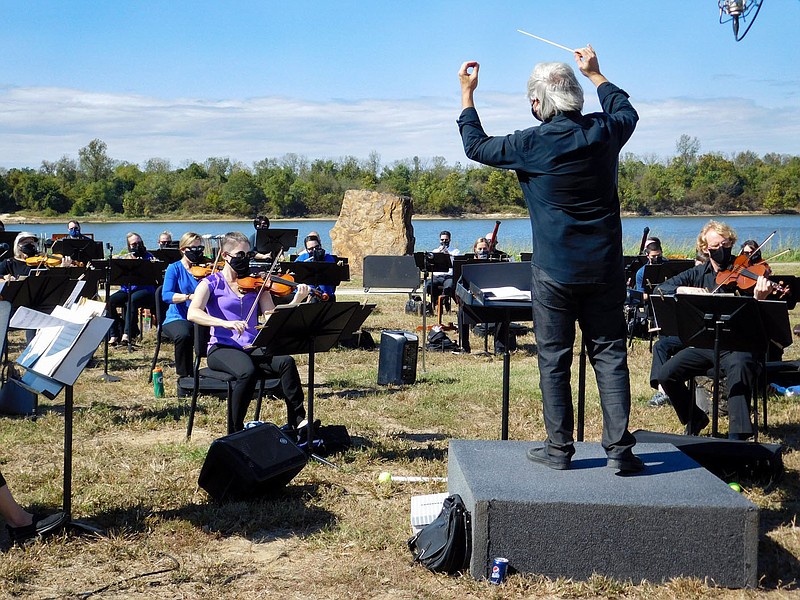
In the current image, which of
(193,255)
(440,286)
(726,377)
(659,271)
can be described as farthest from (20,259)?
(726,377)

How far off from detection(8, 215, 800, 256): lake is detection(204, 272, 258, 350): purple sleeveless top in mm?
18896

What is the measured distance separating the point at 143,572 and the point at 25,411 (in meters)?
3.84

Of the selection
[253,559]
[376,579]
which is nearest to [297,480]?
[253,559]

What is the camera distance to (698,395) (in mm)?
7629

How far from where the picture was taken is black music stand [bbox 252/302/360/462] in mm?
5727

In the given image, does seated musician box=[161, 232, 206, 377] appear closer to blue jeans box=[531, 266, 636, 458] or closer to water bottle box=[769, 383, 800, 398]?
blue jeans box=[531, 266, 636, 458]

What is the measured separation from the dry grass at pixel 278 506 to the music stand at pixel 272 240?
229 inches

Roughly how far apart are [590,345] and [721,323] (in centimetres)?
176

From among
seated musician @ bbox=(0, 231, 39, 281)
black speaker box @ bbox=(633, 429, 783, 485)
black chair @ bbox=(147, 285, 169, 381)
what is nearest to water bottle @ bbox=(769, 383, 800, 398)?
black speaker box @ bbox=(633, 429, 783, 485)

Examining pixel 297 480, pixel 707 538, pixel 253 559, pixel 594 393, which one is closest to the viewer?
pixel 707 538

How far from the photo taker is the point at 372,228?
24.1 metres

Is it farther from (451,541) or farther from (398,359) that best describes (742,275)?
(451,541)

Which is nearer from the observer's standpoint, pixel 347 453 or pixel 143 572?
pixel 143 572

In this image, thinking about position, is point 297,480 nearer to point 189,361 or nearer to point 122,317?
point 189,361
